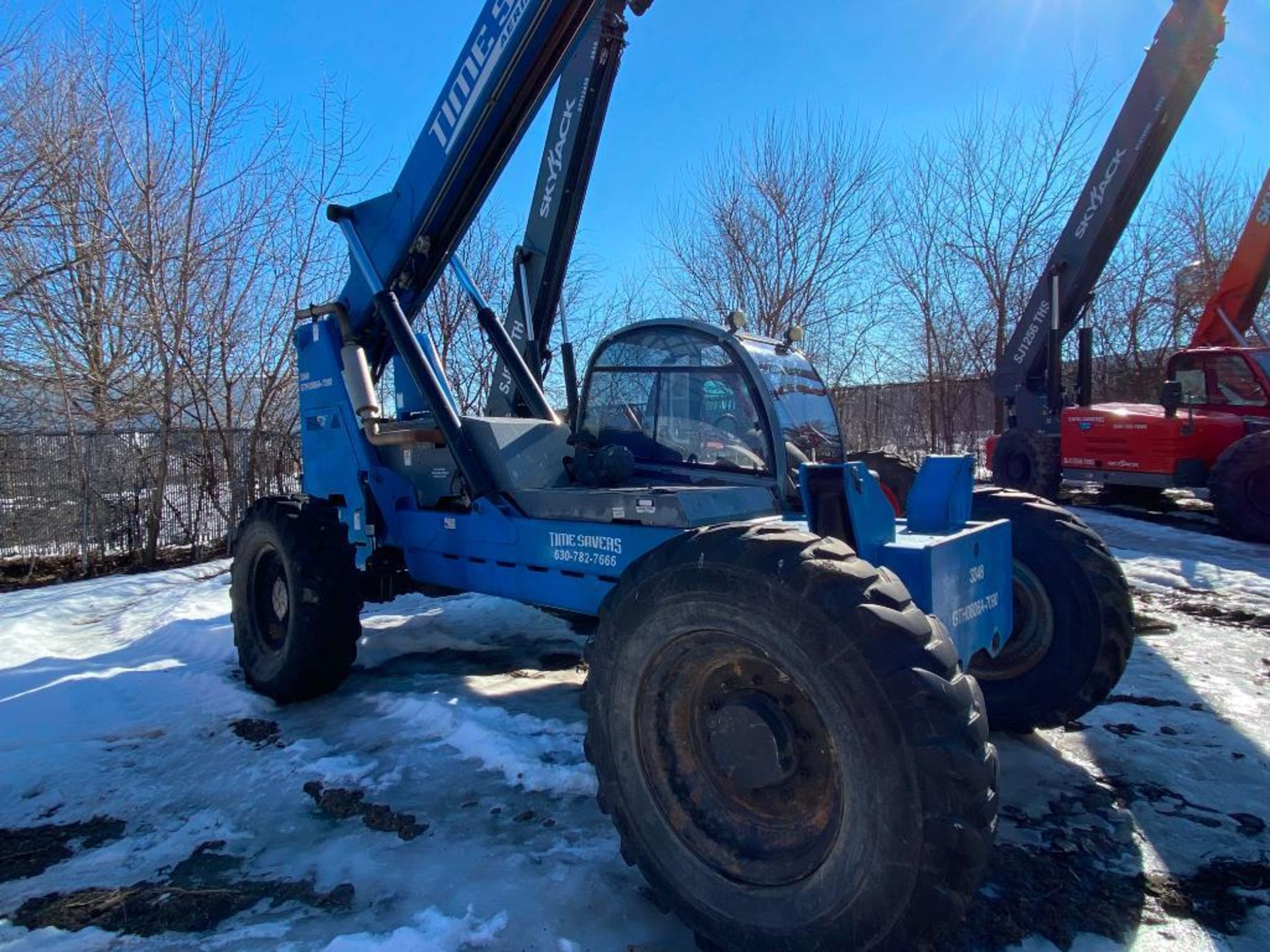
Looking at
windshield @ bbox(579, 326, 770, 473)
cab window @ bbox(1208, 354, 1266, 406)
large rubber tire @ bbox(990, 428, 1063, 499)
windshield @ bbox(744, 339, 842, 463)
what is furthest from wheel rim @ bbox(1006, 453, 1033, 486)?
windshield @ bbox(579, 326, 770, 473)

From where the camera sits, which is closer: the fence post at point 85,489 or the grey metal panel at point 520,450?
the grey metal panel at point 520,450

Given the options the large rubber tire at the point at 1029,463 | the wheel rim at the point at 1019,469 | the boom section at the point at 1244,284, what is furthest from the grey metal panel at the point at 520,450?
the boom section at the point at 1244,284

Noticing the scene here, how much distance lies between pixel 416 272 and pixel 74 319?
8.22 m

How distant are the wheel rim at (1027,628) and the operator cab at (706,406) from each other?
1194 mm

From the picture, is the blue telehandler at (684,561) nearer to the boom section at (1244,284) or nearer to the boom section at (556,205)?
the boom section at (556,205)

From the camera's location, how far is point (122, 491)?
401 inches

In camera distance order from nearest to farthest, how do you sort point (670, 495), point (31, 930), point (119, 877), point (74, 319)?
point (31, 930) < point (119, 877) < point (670, 495) < point (74, 319)

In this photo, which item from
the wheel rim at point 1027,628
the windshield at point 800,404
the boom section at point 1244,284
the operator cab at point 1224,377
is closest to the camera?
the wheel rim at point 1027,628

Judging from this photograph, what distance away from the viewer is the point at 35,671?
5.26m

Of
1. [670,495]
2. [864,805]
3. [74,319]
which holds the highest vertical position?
[74,319]

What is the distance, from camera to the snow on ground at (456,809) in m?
2.44

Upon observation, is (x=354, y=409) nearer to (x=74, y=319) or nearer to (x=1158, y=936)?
(x=1158, y=936)

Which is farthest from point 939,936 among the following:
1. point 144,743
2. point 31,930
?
point 144,743

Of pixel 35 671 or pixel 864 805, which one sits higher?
pixel 864 805
